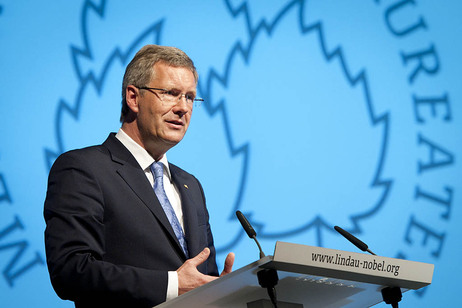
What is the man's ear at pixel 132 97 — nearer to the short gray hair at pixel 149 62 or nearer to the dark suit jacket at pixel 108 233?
the short gray hair at pixel 149 62

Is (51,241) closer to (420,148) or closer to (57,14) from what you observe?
(57,14)

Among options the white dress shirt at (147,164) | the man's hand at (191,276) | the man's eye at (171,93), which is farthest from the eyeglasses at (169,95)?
the man's hand at (191,276)

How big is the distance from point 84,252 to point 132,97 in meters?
0.79

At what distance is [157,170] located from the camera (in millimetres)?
2258

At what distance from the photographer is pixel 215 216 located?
311 cm

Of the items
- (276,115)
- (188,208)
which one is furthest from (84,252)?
(276,115)

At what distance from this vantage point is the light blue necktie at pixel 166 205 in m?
2.11

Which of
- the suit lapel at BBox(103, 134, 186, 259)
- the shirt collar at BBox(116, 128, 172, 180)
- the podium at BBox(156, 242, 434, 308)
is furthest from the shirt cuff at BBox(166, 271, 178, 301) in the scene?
the shirt collar at BBox(116, 128, 172, 180)

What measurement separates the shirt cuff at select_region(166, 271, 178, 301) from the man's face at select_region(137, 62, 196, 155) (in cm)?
68

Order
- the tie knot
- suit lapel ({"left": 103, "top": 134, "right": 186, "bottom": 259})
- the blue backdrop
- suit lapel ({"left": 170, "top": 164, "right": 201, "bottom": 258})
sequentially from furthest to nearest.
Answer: the blue backdrop < the tie knot < suit lapel ({"left": 170, "top": 164, "right": 201, "bottom": 258}) < suit lapel ({"left": 103, "top": 134, "right": 186, "bottom": 259})

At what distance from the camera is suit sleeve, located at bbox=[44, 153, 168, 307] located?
171 cm

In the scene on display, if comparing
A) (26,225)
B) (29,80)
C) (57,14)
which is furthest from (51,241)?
(57,14)

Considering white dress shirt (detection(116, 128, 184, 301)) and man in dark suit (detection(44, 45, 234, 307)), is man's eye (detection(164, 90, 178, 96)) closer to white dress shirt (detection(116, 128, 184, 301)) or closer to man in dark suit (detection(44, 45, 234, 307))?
→ man in dark suit (detection(44, 45, 234, 307))

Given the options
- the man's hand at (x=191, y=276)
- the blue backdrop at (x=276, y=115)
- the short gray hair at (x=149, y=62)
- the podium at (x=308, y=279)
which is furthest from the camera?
the blue backdrop at (x=276, y=115)
